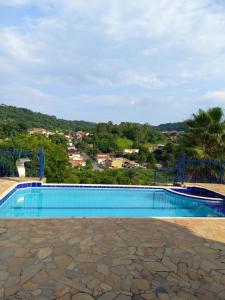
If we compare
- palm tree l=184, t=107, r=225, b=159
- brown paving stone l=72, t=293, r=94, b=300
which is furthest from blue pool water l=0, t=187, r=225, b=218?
brown paving stone l=72, t=293, r=94, b=300

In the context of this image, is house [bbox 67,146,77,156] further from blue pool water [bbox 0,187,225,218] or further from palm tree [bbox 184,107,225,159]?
blue pool water [bbox 0,187,225,218]

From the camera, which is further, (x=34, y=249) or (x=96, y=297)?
(x=34, y=249)

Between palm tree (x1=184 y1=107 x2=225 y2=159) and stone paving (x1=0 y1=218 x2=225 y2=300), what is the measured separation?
7667 millimetres

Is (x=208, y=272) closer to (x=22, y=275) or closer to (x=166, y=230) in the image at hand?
(x=166, y=230)

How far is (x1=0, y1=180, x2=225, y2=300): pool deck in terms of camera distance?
3.30 m

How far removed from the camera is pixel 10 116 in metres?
71.3

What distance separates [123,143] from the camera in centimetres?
7700

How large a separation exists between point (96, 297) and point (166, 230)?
259 cm

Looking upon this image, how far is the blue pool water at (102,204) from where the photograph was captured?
8148mm

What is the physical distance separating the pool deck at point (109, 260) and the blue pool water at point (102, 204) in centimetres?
243

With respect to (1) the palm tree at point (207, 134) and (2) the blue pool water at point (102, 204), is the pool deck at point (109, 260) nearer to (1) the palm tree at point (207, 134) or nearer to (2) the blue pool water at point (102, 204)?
(2) the blue pool water at point (102, 204)

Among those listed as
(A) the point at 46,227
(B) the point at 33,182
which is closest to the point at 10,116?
(B) the point at 33,182

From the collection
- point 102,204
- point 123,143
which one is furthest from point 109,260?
point 123,143

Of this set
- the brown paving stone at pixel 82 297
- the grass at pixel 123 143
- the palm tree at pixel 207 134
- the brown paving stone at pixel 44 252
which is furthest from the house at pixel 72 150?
the brown paving stone at pixel 82 297
